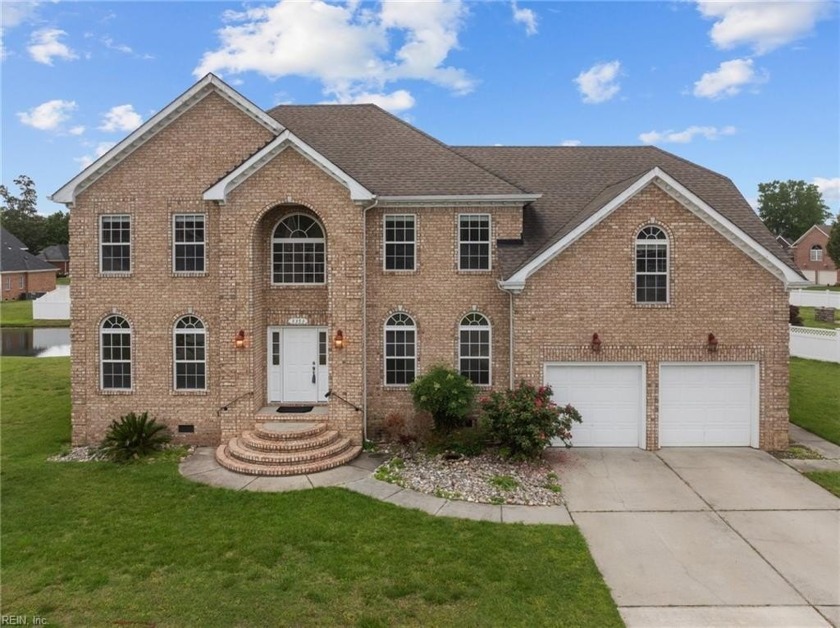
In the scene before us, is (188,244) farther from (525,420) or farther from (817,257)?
(817,257)

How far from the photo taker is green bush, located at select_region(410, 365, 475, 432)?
1272cm

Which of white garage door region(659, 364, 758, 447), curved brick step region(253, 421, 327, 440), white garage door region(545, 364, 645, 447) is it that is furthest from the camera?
white garage door region(545, 364, 645, 447)

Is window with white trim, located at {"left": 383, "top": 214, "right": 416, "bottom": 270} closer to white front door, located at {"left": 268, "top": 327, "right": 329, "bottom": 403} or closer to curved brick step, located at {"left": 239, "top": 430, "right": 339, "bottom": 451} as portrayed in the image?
white front door, located at {"left": 268, "top": 327, "right": 329, "bottom": 403}

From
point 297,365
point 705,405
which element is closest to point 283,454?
point 297,365

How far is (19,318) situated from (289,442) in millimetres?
42073

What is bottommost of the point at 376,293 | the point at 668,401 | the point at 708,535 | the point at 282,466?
the point at 708,535

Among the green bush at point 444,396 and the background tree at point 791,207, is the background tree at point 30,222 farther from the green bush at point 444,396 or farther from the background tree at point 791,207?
the background tree at point 791,207

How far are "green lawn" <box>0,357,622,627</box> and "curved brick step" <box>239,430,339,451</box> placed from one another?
1642 millimetres

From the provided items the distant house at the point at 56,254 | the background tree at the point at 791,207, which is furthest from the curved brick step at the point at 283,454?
the background tree at the point at 791,207

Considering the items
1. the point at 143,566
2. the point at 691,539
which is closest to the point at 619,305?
the point at 691,539

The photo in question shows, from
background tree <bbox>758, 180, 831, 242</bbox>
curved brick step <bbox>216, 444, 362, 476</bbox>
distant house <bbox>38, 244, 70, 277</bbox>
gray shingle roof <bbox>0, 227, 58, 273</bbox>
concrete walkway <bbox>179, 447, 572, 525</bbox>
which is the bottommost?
concrete walkway <bbox>179, 447, 572, 525</bbox>

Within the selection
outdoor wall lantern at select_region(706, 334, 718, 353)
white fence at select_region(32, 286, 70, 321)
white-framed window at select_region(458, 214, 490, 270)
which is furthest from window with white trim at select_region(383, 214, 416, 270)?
white fence at select_region(32, 286, 70, 321)

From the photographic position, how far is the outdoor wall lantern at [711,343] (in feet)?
42.2

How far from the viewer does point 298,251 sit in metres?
14.3
